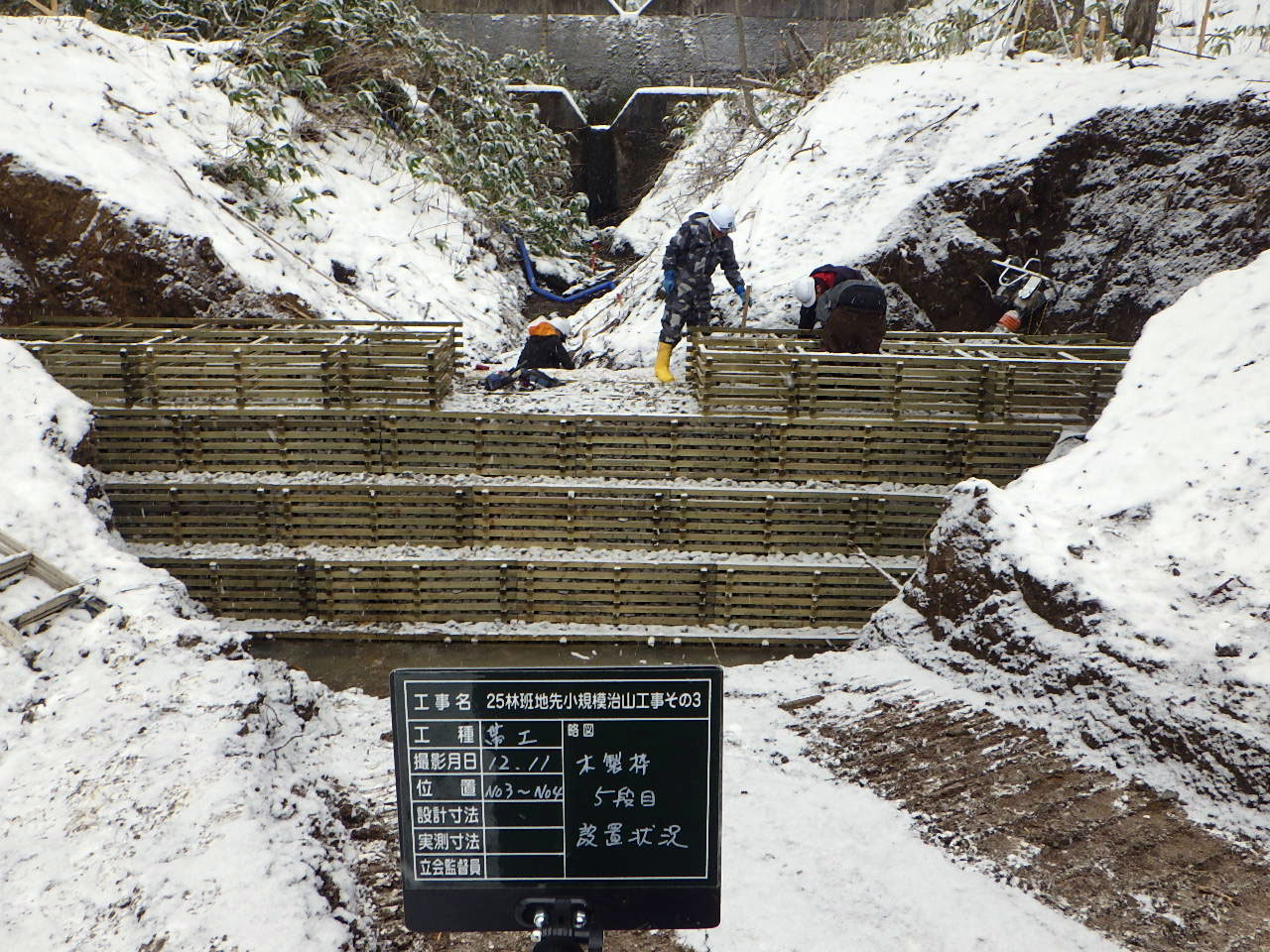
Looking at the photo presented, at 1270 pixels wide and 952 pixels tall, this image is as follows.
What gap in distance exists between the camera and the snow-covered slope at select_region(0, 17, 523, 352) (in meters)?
11.7

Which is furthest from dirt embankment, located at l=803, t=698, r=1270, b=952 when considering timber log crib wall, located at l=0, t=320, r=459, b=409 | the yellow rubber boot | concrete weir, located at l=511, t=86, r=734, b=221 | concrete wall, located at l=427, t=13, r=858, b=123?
concrete wall, located at l=427, t=13, r=858, b=123

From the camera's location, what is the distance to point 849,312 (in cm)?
907

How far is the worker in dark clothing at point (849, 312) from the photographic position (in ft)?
29.6

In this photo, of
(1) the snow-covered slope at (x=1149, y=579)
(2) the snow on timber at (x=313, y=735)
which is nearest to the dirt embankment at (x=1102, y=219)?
(1) the snow-covered slope at (x=1149, y=579)

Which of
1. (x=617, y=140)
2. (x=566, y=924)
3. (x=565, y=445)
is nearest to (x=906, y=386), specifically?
(x=565, y=445)

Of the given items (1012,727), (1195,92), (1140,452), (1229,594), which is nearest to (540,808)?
(1012,727)

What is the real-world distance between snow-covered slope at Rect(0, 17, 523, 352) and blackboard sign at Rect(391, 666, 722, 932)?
10.5m

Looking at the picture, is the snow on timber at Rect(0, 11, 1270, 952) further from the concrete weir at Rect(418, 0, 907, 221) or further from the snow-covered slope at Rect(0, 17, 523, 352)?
the concrete weir at Rect(418, 0, 907, 221)

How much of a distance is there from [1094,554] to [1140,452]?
101cm

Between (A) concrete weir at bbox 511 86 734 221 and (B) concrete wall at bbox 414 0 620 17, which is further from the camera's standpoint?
(B) concrete wall at bbox 414 0 620 17

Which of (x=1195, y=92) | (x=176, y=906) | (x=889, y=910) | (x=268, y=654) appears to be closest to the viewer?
(x=176, y=906)

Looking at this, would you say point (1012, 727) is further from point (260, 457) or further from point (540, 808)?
point (260, 457)

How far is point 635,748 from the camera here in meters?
3.02

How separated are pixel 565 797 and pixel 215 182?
528 inches
